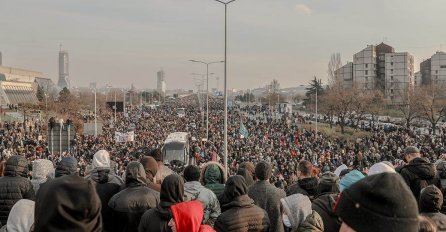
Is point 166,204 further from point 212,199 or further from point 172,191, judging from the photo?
point 212,199

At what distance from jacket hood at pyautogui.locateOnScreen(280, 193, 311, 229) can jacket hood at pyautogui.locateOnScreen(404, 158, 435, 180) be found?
2.28 metres

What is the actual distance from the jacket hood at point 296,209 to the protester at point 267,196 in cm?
97

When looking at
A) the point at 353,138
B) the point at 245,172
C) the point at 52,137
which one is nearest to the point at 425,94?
the point at 353,138

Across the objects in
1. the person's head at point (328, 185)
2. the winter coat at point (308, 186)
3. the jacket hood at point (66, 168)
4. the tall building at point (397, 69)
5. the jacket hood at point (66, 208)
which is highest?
the tall building at point (397, 69)

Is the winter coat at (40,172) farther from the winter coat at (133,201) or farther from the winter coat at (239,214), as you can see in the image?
the winter coat at (239,214)

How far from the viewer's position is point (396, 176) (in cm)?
226

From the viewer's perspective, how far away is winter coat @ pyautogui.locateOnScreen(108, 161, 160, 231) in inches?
208

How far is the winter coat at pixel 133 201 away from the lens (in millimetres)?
5277

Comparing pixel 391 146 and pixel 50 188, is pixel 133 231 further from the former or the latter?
pixel 391 146

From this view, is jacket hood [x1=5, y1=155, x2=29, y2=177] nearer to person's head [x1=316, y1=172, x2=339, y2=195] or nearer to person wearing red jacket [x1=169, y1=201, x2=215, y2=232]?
person wearing red jacket [x1=169, y1=201, x2=215, y2=232]

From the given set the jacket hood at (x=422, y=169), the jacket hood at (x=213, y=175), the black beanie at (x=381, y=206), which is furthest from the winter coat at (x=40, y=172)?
the black beanie at (x=381, y=206)

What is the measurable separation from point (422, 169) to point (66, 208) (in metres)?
5.11

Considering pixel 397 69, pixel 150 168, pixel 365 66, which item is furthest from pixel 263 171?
pixel 397 69

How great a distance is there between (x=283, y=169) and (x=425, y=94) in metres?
41.2
